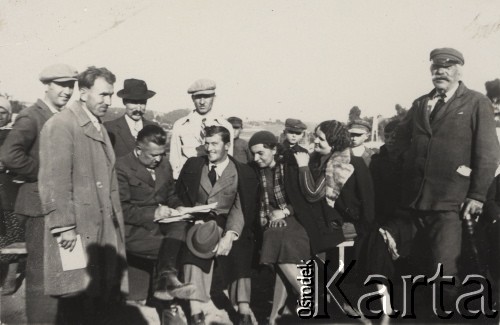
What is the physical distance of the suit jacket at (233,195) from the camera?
4070mm

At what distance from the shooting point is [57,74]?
3.98 meters

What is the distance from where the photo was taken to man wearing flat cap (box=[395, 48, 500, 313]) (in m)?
3.98

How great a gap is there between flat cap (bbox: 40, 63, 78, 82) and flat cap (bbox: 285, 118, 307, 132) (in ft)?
6.19

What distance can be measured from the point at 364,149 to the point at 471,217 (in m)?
1.05

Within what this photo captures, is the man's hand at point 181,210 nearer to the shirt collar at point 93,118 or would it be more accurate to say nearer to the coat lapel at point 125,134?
the coat lapel at point 125,134

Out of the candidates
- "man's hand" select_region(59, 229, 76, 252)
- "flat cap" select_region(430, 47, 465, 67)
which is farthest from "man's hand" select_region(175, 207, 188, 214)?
"flat cap" select_region(430, 47, 465, 67)

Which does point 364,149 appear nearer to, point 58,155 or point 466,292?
point 466,292

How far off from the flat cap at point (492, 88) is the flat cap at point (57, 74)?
11.8 ft

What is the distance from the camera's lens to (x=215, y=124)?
175 inches

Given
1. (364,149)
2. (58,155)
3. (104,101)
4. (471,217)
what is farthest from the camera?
(364,149)

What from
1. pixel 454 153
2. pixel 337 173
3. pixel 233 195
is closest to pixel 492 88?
pixel 454 153

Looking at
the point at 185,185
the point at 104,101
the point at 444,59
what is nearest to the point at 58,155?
the point at 104,101

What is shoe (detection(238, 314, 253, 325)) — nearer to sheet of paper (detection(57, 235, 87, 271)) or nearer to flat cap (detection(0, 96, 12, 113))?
sheet of paper (detection(57, 235, 87, 271))

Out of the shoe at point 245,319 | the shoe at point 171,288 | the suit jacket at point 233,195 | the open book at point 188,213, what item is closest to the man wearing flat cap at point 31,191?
the shoe at point 171,288
